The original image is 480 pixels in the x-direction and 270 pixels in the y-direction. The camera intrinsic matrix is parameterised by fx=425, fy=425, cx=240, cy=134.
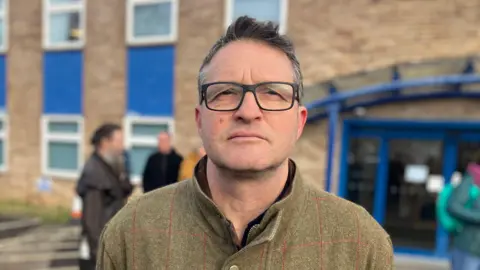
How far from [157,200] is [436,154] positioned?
21.5ft

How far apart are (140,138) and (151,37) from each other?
6.97 feet

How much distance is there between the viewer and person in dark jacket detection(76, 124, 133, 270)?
3613mm

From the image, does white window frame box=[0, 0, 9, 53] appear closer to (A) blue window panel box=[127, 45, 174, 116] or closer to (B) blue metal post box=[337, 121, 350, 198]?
(A) blue window panel box=[127, 45, 174, 116]

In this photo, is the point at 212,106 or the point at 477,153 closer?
the point at 212,106

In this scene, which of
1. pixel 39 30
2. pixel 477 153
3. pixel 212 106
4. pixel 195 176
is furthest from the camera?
pixel 39 30

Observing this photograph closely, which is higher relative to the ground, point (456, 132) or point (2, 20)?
point (2, 20)

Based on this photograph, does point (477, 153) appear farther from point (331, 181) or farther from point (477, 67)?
point (331, 181)

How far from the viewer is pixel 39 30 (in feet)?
33.1

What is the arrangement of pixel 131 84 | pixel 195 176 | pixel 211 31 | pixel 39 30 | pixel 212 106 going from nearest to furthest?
pixel 212 106
pixel 195 176
pixel 211 31
pixel 131 84
pixel 39 30

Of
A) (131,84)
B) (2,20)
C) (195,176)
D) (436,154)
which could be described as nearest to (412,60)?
(436,154)

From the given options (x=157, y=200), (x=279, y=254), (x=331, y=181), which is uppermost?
(x=157, y=200)

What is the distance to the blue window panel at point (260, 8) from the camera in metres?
7.86

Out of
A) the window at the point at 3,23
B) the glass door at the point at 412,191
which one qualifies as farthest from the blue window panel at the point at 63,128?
the glass door at the point at 412,191

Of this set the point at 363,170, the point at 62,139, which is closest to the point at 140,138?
the point at 62,139
